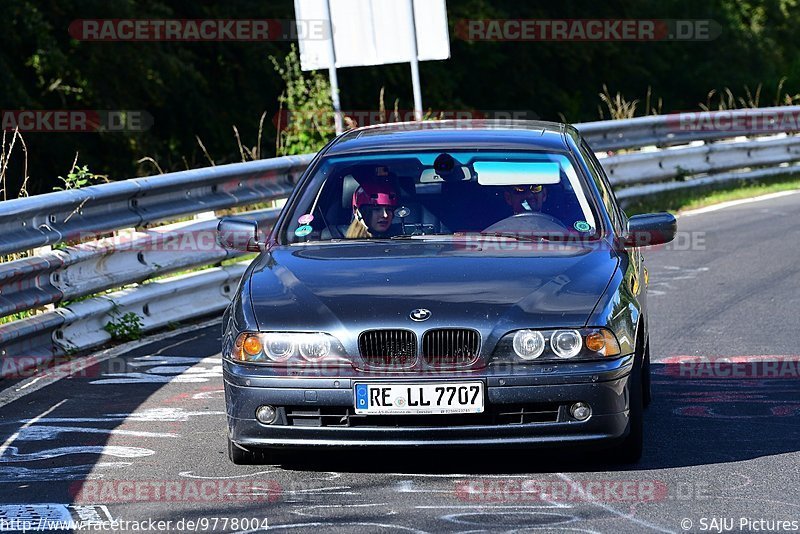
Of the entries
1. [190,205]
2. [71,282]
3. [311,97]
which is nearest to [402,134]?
[71,282]

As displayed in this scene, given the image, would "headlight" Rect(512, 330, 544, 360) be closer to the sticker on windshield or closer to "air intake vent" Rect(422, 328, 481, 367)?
"air intake vent" Rect(422, 328, 481, 367)

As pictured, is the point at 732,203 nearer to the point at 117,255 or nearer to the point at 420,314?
the point at 117,255

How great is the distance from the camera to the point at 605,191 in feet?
25.9

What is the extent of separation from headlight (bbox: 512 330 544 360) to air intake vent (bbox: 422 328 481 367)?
0.16m

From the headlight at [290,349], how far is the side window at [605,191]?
75.6 inches

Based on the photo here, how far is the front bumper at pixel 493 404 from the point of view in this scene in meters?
6.20

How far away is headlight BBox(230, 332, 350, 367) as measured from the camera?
6.27 meters

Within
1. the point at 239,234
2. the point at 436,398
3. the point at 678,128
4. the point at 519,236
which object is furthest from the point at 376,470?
the point at 678,128

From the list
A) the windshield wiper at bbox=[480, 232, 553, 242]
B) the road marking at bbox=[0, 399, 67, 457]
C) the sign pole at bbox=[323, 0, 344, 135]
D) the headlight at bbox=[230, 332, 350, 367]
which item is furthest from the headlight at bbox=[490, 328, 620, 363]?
the sign pole at bbox=[323, 0, 344, 135]

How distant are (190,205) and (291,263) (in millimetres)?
4855

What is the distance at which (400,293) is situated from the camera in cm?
645

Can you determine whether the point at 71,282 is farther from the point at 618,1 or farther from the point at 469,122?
the point at 618,1

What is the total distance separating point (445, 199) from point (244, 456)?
169 centimetres

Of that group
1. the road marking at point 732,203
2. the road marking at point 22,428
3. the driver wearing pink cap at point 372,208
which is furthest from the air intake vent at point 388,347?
the road marking at point 732,203
